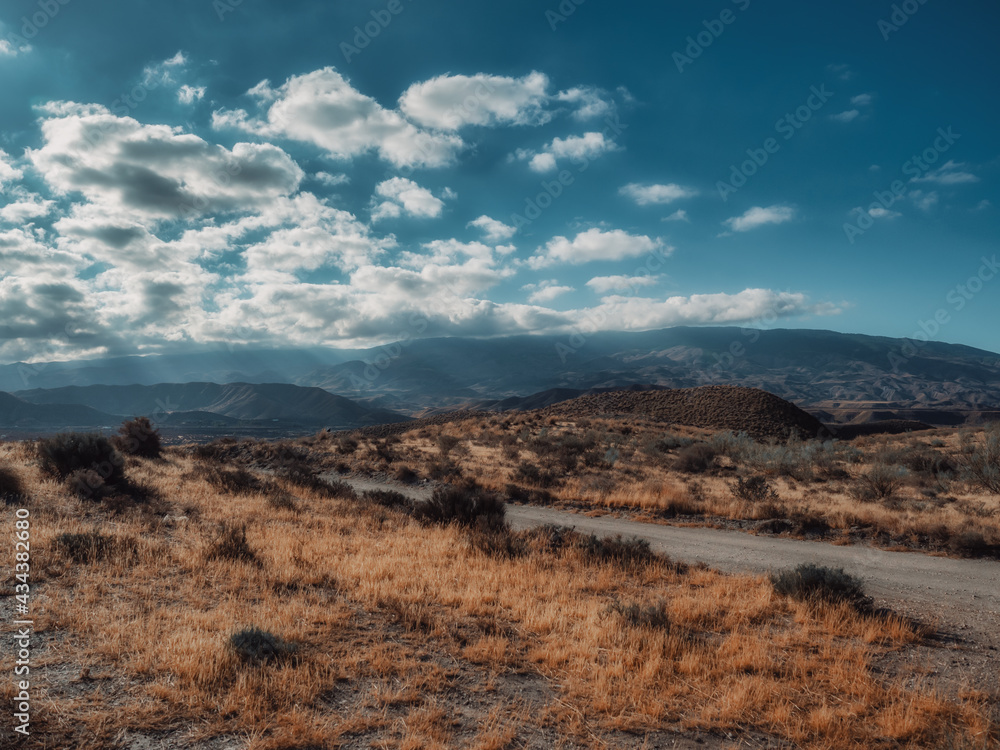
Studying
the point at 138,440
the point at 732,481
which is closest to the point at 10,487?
the point at 138,440

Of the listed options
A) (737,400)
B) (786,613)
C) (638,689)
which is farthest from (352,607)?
(737,400)

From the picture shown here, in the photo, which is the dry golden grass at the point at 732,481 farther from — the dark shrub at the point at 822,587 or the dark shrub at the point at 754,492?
the dark shrub at the point at 822,587

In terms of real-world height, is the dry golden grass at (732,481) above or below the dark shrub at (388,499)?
below

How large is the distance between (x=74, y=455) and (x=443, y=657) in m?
17.5

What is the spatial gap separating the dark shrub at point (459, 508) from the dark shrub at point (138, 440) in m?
18.6

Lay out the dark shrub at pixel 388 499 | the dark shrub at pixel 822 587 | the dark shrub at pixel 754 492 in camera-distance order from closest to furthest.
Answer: the dark shrub at pixel 822 587 < the dark shrub at pixel 388 499 < the dark shrub at pixel 754 492

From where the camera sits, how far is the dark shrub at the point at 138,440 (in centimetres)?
2395

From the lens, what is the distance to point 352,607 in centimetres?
733

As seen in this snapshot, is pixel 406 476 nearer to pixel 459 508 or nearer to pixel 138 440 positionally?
pixel 459 508

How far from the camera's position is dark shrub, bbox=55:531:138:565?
27.7 feet

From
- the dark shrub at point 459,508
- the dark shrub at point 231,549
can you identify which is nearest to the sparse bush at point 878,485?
A: the dark shrub at point 459,508

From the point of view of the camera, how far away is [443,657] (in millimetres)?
5949

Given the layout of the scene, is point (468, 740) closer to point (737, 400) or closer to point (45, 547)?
point (45, 547)

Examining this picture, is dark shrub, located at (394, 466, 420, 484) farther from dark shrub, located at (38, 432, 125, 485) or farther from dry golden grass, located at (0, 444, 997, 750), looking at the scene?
dry golden grass, located at (0, 444, 997, 750)
